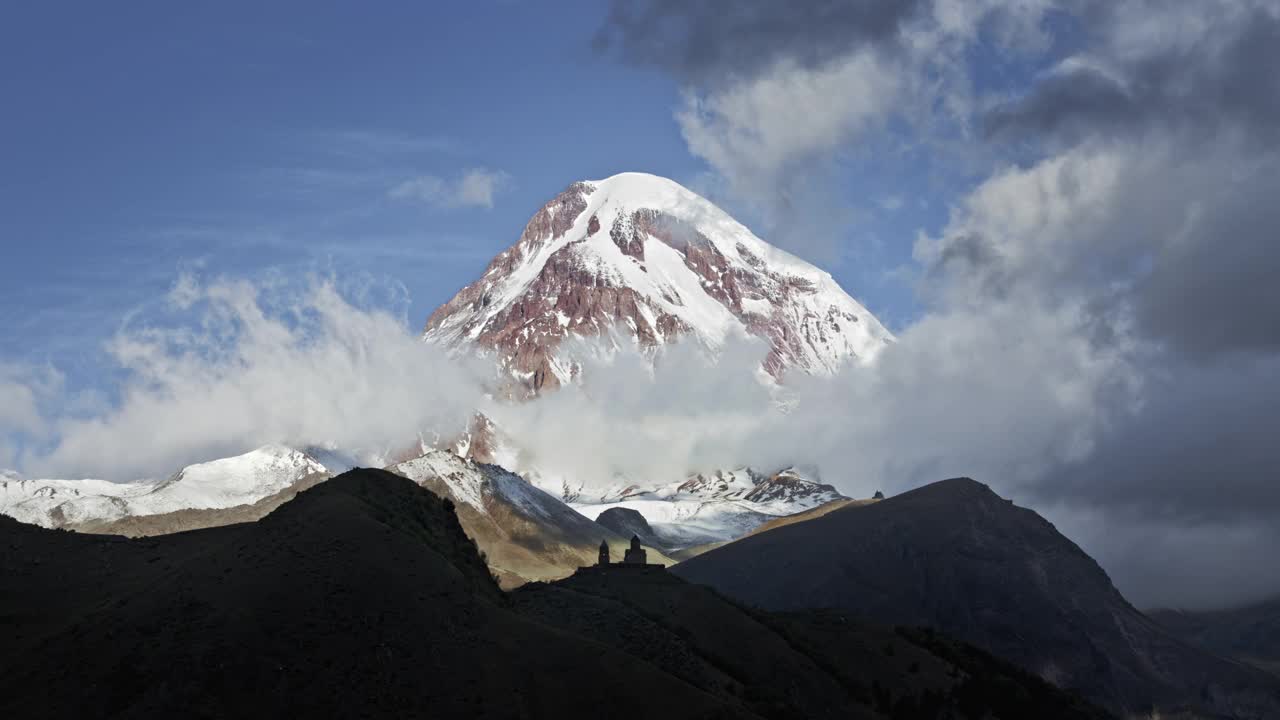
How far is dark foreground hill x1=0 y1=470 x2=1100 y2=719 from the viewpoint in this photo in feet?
293

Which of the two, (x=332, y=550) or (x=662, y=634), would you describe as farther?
(x=662, y=634)

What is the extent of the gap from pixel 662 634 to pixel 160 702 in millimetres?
50639

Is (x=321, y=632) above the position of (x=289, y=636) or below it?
above

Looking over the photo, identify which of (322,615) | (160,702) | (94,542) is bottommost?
(160,702)

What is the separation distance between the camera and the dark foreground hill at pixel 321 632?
89.2 meters

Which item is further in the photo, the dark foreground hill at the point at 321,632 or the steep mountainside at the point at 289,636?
the dark foreground hill at the point at 321,632

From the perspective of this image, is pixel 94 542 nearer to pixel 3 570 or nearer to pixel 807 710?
pixel 3 570

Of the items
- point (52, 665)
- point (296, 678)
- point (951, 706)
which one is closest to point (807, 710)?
point (951, 706)

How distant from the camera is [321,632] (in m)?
94.8

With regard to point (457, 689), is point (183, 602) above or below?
above

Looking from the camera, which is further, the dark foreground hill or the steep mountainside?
the dark foreground hill

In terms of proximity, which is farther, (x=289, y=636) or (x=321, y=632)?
(x=321, y=632)

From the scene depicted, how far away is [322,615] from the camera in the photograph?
96312 mm

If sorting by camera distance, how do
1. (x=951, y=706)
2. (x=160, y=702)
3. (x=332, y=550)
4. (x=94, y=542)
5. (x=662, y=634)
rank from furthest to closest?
(x=951, y=706)
(x=662, y=634)
(x=94, y=542)
(x=332, y=550)
(x=160, y=702)
